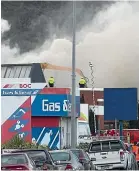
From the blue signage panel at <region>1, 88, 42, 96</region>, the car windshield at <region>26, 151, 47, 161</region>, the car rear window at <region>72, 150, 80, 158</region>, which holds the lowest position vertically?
the car rear window at <region>72, 150, 80, 158</region>

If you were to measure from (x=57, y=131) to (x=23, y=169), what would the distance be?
2579cm

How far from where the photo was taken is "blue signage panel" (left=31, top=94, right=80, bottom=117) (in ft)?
139

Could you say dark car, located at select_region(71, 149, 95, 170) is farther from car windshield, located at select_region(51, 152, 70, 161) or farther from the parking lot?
car windshield, located at select_region(51, 152, 70, 161)

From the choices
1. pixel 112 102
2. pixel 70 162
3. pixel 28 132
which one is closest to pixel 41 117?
pixel 28 132

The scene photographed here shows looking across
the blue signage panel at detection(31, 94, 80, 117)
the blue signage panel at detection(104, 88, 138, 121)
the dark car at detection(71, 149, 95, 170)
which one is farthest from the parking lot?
the blue signage panel at detection(104, 88, 138, 121)

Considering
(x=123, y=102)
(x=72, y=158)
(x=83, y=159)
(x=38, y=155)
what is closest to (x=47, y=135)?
(x=123, y=102)

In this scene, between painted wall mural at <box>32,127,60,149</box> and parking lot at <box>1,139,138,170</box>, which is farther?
painted wall mural at <box>32,127,60,149</box>

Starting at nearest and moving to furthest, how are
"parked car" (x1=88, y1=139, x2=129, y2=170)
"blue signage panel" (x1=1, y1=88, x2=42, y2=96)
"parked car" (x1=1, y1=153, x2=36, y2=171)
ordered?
"parked car" (x1=1, y1=153, x2=36, y2=171) → "parked car" (x1=88, y1=139, x2=129, y2=170) → "blue signage panel" (x1=1, y1=88, x2=42, y2=96)

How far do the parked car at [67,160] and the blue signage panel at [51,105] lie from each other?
18848 millimetres

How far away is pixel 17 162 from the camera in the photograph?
18.1m

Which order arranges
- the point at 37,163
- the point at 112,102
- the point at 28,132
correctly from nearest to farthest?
the point at 37,163
the point at 28,132
the point at 112,102

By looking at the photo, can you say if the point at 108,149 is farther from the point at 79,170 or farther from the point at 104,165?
the point at 79,170

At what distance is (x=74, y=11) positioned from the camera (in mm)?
30922

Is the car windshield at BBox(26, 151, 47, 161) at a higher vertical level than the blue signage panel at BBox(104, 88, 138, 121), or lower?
lower
